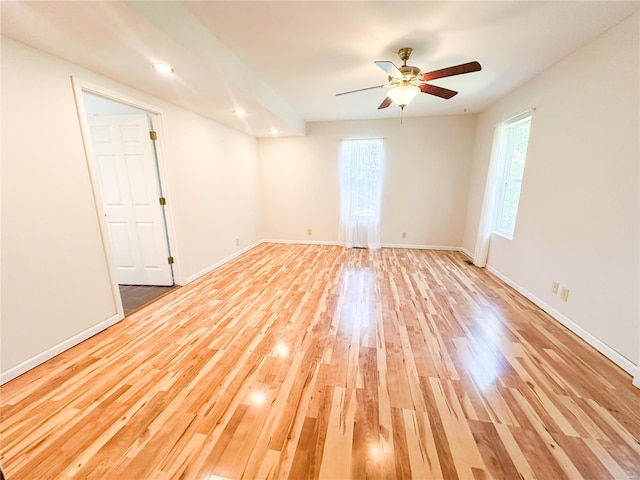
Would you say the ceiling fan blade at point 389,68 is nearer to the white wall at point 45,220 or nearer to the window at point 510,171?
the window at point 510,171

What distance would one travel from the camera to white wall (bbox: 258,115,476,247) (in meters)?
4.59

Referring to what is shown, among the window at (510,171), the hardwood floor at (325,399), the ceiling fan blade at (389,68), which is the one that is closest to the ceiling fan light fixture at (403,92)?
the ceiling fan blade at (389,68)

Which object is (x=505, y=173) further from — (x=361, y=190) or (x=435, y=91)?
(x=361, y=190)

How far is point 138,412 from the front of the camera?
144 cm

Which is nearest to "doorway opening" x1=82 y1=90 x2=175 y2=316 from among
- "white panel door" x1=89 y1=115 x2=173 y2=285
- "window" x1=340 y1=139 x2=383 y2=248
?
"white panel door" x1=89 y1=115 x2=173 y2=285

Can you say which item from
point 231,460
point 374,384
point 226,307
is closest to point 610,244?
point 374,384

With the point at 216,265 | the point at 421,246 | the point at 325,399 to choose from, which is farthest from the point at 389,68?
the point at 421,246

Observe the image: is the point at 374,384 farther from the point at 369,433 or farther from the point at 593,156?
the point at 593,156

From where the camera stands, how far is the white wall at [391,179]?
4594 mm

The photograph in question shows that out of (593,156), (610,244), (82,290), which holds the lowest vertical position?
(82,290)

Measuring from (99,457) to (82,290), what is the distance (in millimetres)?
1434

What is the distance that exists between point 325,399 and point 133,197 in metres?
3.12

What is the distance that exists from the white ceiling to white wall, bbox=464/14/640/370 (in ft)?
0.90

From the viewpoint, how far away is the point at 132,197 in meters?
3.01
